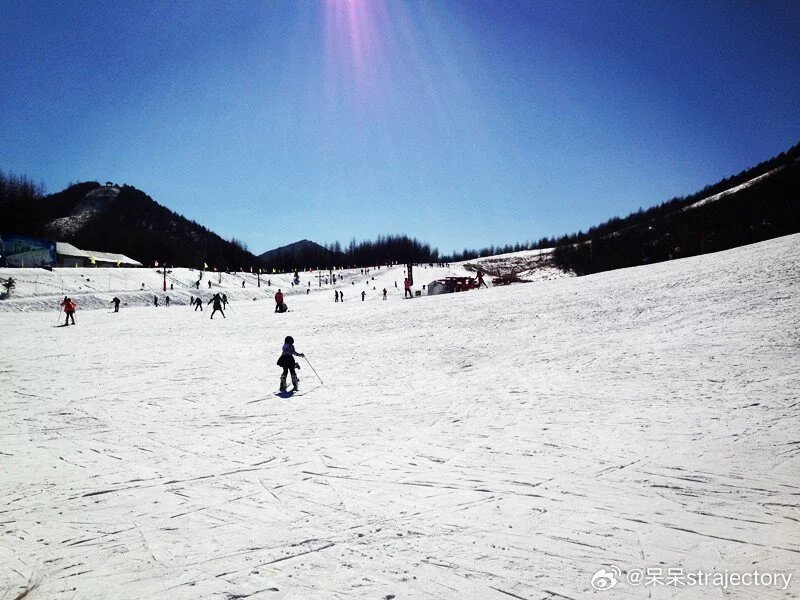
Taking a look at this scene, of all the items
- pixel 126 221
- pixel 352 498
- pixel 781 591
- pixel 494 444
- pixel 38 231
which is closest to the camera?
pixel 781 591

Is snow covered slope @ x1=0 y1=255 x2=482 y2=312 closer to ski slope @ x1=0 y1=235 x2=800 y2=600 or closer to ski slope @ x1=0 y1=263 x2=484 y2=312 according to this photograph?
ski slope @ x1=0 y1=263 x2=484 y2=312

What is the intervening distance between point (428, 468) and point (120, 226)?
15956 cm

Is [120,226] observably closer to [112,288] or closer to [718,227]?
[112,288]

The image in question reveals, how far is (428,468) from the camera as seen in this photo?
219 inches

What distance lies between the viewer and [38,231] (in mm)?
70875

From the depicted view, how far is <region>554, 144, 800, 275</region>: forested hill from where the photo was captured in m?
69.4

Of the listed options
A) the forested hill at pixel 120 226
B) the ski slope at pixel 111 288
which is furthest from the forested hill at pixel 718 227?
the forested hill at pixel 120 226

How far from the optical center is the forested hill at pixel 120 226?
70875mm

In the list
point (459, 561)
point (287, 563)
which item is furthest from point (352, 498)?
point (459, 561)

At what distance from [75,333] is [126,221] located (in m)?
158

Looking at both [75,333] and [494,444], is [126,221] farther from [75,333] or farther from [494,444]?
[494,444]

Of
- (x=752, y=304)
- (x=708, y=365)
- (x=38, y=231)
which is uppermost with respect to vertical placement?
(x=38, y=231)

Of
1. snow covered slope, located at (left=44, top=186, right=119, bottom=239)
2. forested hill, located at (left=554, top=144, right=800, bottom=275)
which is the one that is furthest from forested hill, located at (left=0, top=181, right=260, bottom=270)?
forested hill, located at (left=554, top=144, right=800, bottom=275)

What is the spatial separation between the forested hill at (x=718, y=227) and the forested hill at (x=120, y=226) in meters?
103
